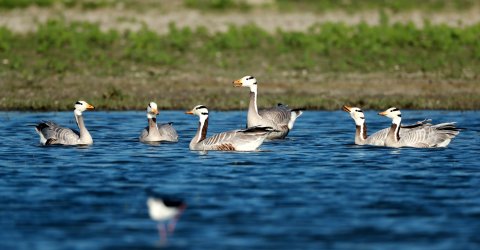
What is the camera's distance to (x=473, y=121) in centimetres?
2483

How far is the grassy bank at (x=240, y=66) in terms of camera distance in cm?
2778

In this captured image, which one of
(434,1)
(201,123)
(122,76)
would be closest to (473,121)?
(201,123)

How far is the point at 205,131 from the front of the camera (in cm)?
2056

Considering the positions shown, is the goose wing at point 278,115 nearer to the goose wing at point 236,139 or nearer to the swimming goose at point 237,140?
the swimming goose at point 237,140

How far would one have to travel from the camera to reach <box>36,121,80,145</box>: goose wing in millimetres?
20734

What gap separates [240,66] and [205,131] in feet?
37.5

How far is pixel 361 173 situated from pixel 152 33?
19014 mm

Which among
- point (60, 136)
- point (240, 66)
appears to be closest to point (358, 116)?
point (60, 136)

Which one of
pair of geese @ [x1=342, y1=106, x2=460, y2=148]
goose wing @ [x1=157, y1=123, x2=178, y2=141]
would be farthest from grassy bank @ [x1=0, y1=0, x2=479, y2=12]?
pair of geese @ [x1=342, y1=106, x2=460, y2=148]

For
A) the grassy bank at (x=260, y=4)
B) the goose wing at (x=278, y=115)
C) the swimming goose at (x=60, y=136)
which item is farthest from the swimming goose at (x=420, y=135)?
the grassy bank at (x=260, y=4)

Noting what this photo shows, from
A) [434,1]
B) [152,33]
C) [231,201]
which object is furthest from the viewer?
[434,1]

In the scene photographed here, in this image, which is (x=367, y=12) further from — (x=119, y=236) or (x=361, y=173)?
(x=119, y=236)

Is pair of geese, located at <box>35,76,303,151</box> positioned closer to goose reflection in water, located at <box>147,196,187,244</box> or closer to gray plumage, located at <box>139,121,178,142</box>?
gray plumage, located at <box>139,121,178,142</box>

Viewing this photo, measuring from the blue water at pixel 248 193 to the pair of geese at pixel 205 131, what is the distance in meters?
0.23
